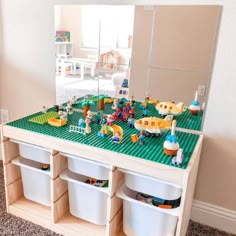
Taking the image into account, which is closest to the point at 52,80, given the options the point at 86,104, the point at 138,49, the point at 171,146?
the point at 86,104

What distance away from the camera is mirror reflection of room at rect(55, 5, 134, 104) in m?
1.40

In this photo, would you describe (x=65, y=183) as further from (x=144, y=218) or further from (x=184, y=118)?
(x=184, y=118)

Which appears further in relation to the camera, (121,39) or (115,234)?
(121,39)

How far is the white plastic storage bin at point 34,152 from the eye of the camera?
126cm

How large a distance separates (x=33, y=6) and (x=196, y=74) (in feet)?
3.54

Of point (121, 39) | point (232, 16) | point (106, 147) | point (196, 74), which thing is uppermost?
point (232, 16)

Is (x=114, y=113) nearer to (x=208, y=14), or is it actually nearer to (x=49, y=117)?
(x=49, y=117)

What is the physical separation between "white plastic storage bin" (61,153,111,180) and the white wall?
554 millimetres

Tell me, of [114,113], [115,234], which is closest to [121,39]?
[114,113]

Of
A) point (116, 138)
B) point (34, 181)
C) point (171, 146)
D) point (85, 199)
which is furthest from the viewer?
point (34, 181)

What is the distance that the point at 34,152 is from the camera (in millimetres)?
1283

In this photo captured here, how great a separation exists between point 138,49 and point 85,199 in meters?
0.81

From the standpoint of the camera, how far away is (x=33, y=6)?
1.60 meters

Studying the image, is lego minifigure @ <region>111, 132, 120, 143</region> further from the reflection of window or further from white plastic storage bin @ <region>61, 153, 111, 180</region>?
the reflection of window
